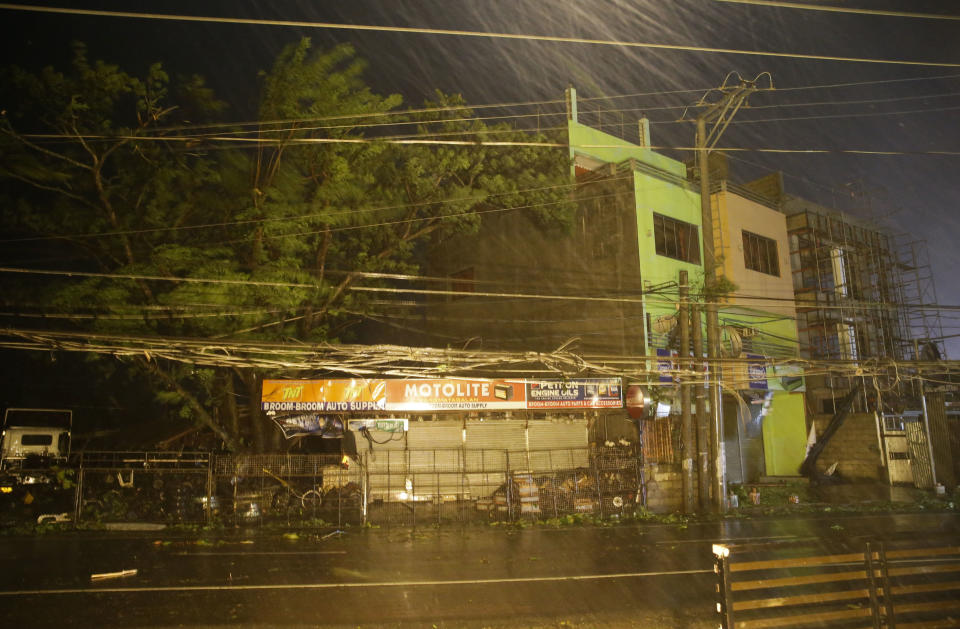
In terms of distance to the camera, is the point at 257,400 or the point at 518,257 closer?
the point at 257,400

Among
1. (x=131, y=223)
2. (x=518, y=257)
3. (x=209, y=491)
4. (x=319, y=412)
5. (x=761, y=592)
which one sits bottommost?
(x=761, y=592)

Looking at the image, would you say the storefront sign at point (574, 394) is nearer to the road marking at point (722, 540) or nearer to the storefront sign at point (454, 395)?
the storefront sign at point (454, 395)

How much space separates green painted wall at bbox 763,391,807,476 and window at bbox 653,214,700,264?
27.4 ft

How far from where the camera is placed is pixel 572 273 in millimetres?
26141

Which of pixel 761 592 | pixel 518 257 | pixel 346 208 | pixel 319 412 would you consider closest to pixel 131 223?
pixel 346 208

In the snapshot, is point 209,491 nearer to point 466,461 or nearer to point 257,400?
point 257,400

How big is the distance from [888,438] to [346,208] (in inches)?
927

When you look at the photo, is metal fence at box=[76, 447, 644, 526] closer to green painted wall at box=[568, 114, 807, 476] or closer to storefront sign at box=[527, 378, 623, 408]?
storefront sign at box=[527, 378, 623, 408]

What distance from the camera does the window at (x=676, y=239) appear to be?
25.3 meters

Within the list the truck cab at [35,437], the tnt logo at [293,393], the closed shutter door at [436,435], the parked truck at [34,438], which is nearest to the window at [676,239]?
the closed shutter door at [436,435]

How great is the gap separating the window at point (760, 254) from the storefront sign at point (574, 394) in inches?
467

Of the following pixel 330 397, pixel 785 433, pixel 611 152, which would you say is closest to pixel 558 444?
pixel 330 397

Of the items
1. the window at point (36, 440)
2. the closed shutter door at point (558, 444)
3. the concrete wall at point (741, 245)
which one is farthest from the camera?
the concrete wall at point (741, 245)

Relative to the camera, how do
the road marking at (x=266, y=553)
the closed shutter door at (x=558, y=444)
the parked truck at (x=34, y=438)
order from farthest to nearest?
1. the parked truck at (x=34, y=438)
2. the closed shutter door at (x=558, y=444)
3. the road marking at (x=266, y=553)
